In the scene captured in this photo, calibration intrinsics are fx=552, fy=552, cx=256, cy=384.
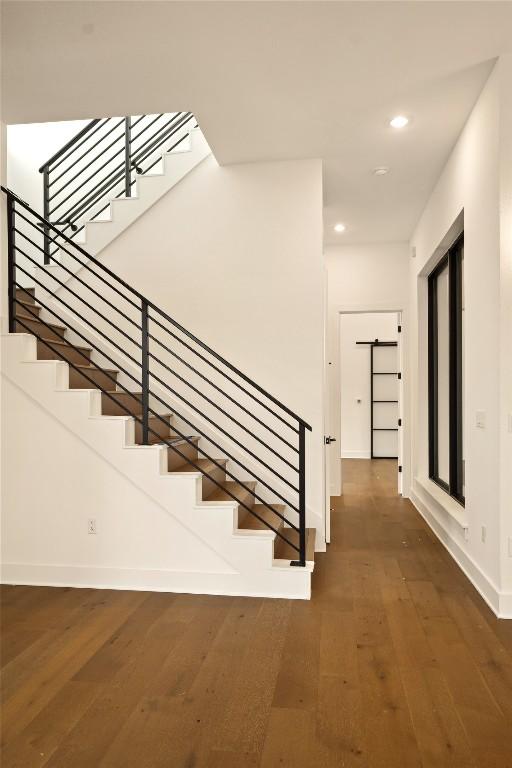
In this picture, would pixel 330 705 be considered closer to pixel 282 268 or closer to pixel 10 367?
pixel 10 367

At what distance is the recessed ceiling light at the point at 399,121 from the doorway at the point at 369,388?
21.0 feet

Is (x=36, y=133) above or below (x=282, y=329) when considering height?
above

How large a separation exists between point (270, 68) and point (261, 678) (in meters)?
3.29

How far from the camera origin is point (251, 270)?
15.2ft

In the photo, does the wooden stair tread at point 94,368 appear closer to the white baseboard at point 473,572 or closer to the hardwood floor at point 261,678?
the hardwood floor at point 261,678

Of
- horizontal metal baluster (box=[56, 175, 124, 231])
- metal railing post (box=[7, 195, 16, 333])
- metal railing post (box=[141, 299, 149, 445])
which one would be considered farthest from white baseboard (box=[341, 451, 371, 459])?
metal railing post (box=[7, 195, 16, 333])

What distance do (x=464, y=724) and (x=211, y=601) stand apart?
163 cm

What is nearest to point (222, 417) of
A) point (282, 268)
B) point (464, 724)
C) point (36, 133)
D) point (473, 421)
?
point (282, 268)

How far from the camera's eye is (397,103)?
3.70 m

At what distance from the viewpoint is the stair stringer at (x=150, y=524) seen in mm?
3402

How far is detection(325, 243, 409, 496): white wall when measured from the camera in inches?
265

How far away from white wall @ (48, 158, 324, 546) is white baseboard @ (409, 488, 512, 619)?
104 cm

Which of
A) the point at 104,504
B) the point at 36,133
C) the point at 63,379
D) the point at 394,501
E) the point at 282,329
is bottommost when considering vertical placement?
the point at 394,501

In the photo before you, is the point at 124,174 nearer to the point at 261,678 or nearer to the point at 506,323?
the point at 506,323
